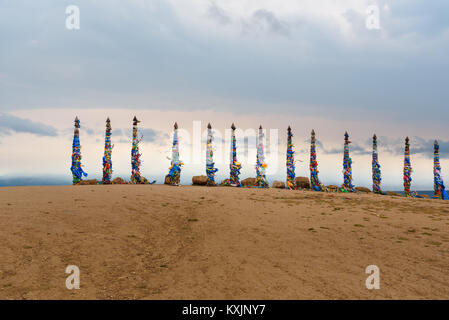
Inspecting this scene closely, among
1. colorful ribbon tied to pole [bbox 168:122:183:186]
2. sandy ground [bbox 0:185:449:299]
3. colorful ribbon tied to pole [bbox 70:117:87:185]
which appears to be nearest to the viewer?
sandy ground [bbox 0:185:449:299]

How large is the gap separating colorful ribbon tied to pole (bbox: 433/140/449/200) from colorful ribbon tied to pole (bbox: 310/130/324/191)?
14.4 m

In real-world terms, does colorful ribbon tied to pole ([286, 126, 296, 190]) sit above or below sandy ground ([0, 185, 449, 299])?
above

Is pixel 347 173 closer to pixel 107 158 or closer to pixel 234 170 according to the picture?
pixel 234 170

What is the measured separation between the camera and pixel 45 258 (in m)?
8.16

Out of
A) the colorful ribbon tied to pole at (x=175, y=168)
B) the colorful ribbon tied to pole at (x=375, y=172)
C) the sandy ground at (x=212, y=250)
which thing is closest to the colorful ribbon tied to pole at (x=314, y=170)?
the colorful ribbon tied to pole at (x=375, y=172)

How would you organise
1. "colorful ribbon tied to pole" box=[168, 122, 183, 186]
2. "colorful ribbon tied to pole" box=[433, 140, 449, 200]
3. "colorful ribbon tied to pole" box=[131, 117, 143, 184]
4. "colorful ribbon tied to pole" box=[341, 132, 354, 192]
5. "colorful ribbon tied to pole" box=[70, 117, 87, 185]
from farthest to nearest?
"colorful ribbon tied to pole" box=[341, 132, 354, 192]
"colorful ribbon tied to pole" box=[433, 140, 449, 200]
"colorful ribbon tied to pole" box=[131, 117, 143, 184]
"colorful ribbon tied to pole" box=[168, 122, 183, 186]
"colorful ribbon tied to pole" box=[70, 117, 87, 185]

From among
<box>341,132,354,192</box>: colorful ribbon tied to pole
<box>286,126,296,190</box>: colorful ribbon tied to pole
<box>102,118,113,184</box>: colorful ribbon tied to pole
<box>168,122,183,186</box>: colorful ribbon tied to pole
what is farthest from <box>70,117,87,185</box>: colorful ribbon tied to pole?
<box>341,132,354,192</box>: colorful ribbon tied to pole

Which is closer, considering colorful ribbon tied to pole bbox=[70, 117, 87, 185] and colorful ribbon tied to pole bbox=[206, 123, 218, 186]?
colorful ribbon tied to pole bbox=[70, 117, 87, 185]

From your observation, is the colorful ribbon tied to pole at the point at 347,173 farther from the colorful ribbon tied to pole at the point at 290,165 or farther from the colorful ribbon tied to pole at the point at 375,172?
the colorful ribbon tied to pole at the point at 290,165

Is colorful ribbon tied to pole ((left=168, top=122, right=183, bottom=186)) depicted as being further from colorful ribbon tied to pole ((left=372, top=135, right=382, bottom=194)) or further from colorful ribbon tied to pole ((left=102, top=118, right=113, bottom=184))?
colorful ribbon tied to pole ((left=372, top=135, right=382, bottom=194))

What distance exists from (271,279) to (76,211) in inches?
395

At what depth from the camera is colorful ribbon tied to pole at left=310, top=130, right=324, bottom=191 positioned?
34.0 metres

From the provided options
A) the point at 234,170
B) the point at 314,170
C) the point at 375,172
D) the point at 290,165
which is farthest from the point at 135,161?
the point at 375,172
